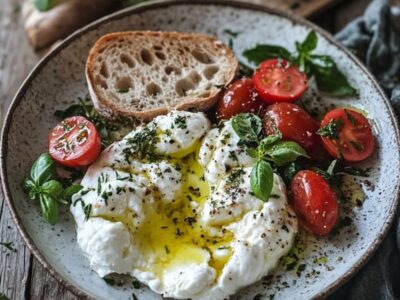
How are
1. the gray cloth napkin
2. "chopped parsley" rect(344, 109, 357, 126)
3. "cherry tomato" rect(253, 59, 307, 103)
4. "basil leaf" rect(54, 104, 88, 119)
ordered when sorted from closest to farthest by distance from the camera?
"chopped parsley" rect(344, 109, 357, 126) → "cherry tomato" rect(253, 59, 307, 103) → "basil leaf" rect(54, 104, 88, 119) → the gray cloth napkin

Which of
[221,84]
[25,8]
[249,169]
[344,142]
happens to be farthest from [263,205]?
[25,8]

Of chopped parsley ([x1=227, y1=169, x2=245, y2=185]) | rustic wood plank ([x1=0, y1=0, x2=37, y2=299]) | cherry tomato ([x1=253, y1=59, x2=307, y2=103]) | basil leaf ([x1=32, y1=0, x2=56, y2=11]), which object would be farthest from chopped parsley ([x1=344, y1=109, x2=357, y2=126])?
basil leaf ([x1=32, y1=0, x2=56, y2=11])

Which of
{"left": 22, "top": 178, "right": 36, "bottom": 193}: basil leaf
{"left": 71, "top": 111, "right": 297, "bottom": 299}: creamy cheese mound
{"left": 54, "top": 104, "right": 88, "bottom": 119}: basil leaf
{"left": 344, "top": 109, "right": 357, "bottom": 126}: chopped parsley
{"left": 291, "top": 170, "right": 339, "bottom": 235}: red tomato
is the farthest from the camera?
{"left": 54, "top": 104, "right": 88, "bottom": 119}: basil leaf

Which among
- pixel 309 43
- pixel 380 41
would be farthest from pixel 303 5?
pixel 309 43

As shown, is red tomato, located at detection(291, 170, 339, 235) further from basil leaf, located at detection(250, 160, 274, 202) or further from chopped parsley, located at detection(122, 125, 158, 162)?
chopped parsley, located at detection(122, 125, 158, 162)

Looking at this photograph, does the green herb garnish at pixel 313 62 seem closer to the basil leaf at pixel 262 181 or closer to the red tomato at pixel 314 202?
the red tomato at pixel 314 202

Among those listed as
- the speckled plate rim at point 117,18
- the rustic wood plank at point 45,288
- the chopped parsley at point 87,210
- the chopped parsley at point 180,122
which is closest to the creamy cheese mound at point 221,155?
the chopped parsley at point 180,122

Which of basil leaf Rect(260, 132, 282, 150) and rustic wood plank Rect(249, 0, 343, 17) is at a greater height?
basil leaf Rect(260, 132, 282, 150)
